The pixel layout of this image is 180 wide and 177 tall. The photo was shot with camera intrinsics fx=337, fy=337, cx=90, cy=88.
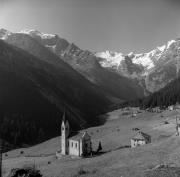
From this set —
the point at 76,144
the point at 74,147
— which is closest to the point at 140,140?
the point at 76,144

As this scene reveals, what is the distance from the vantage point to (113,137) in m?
119

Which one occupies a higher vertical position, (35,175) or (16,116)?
(16,116)

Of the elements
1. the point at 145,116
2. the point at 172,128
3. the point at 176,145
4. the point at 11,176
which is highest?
the point at 145,116

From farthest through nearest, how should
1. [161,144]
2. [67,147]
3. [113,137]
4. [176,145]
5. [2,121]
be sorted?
[2,121] < [113,137] < [67,147] < [161,144] < [176,145]

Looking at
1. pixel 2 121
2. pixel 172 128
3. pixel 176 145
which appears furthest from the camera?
pixel 2 121

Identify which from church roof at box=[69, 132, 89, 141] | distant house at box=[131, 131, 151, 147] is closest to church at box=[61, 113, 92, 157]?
church roof at box=[69, 132, 89, 141]

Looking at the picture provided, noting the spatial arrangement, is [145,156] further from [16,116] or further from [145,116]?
[16,116]

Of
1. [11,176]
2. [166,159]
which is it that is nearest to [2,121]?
[166,159]

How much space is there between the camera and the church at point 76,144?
305 feet

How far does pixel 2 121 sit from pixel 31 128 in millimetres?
16215

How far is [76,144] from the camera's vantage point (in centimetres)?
9525

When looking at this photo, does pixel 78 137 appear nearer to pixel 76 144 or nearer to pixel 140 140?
pixel 76 144

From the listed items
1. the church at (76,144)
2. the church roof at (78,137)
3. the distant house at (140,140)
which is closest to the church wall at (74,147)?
the church at (76,144)

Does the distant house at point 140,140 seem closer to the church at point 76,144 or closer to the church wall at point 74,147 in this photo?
the church at point 76,144
